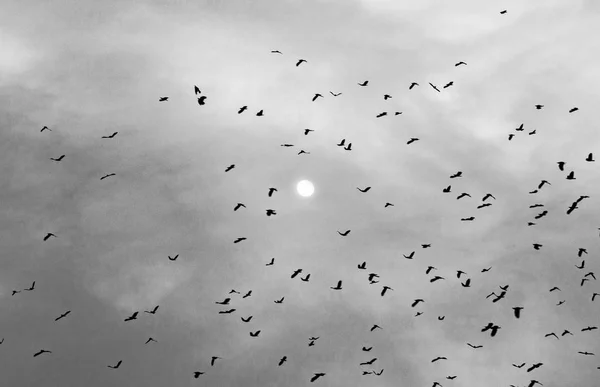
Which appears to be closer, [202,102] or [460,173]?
[202,102]

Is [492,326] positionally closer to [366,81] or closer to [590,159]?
[590,159]

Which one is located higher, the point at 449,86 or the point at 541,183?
the point at 449,86

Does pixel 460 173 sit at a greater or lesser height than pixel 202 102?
lesser

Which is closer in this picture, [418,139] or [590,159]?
[590,159]

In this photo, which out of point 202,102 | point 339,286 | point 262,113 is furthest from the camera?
point 339,286

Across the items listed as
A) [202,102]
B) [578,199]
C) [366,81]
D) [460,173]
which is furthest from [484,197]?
[202,102]

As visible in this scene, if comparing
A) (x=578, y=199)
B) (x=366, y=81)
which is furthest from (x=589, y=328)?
(x=366, y=81)

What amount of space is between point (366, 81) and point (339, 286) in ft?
70.2

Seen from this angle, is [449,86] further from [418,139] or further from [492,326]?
[492,326]

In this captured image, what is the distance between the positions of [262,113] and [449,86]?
819 inches

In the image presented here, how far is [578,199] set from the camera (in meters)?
83.0

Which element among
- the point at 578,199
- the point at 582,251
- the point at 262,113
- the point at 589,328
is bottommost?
the point at 589,328

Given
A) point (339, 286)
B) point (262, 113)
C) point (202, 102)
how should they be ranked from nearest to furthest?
1. point (202, 102)
2. point (262, 113)
3. point (339, 286)

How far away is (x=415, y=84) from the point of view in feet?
272
